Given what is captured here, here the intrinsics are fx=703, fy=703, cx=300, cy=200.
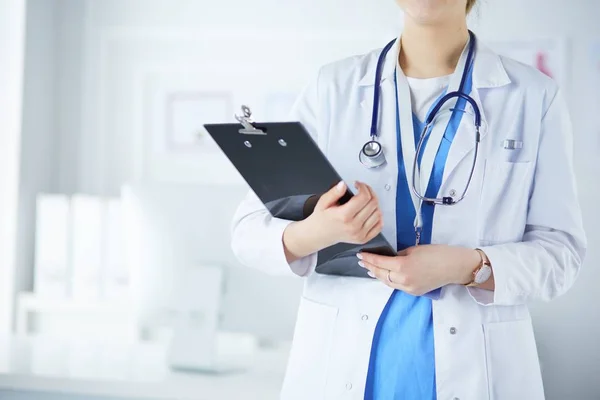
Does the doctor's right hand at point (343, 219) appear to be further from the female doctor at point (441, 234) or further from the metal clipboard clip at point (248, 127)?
the metal clipboard clip at point (248, 127)

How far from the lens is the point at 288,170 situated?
98 cm

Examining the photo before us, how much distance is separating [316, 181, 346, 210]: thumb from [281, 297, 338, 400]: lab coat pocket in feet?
0.69

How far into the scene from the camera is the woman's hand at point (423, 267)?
0.97 meters

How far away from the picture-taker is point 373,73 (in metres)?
1.19

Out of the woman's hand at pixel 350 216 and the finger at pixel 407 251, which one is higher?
the woman's hand at pixel 350 216

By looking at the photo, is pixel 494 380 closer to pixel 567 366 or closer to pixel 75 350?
pixel 75 350

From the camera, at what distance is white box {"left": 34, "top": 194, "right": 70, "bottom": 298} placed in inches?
119

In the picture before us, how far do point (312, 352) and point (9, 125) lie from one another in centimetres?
252

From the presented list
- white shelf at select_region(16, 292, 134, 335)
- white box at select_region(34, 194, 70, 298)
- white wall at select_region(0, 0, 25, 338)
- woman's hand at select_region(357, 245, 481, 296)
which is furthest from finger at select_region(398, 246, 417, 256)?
white wall at select_region(0, 0, 25, 338)

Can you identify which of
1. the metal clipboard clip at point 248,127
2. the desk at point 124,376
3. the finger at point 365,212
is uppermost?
the metal clipboard clip at point 248,127

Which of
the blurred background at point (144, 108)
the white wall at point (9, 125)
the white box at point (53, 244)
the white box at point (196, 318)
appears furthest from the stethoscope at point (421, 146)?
the white wall at point (9, 125)

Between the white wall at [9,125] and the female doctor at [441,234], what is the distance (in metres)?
2.33

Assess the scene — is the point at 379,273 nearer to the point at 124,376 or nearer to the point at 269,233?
the point at 269,233

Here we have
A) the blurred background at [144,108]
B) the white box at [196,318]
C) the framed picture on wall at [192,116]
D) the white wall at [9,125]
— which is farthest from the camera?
the framed picture on wall at [192,116]
